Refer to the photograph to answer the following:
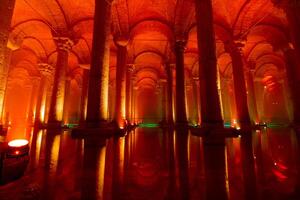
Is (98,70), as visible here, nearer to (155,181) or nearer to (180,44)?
(155,181)

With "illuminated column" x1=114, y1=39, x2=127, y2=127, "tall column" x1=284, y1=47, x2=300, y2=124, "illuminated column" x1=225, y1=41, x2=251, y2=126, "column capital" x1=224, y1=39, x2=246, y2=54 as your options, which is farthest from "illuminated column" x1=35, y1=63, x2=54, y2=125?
"tall column" x1=284, y1=47, x2=300, y2=124

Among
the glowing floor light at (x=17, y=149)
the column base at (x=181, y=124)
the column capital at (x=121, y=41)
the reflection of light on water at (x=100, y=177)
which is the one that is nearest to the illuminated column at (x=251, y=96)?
the column base at (x=181, y=124)

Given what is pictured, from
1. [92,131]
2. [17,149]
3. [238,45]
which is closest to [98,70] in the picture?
[92,131]

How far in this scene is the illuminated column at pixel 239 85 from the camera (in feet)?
34.4

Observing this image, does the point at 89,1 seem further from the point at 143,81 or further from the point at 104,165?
the point at 143,81

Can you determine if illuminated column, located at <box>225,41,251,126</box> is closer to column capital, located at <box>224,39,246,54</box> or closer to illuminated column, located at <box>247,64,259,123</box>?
column capital, located at <box>224,39,246,54</box>

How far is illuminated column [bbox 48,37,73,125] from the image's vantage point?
10797mm

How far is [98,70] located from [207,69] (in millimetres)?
3863

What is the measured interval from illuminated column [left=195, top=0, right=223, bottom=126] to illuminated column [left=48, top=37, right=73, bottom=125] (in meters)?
9.20

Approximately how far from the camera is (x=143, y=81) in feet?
101

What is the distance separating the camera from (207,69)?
5.70 m

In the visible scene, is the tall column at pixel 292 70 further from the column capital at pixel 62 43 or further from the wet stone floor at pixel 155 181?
the column capital at pixel 62 43

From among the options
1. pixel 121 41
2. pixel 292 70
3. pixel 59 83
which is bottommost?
pixel 59 83

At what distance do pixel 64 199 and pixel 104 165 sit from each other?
1055mm
